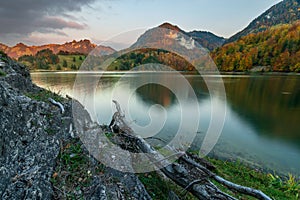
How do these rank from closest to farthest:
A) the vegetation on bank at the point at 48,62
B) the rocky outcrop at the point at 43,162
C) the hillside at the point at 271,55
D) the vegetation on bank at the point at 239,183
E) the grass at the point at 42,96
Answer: the rocky outcrop at the point at 43,162 → the vegetation on bank at the point at 239,183 → the grass at the point at 42,96 → the hillside at the point at 271,55 → the vegetation on bank at the point at 48,62

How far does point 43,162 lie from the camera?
2979 mm

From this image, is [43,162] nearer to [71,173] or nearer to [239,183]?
[71,173]

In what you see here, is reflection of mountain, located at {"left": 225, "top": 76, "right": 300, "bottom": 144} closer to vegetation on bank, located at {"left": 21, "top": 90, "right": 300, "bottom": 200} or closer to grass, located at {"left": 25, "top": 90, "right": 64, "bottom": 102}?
vegetation on bank, located at {"left": 21, "top": 90, "right": 300, "bottom": 200}

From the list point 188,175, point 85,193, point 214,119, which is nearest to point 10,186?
point 85,193

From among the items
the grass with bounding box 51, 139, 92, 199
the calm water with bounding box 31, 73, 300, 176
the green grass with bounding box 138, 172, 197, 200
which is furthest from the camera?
the calm water with bounding box 31, 73, 300, 176

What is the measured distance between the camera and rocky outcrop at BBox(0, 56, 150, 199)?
8.45 feet

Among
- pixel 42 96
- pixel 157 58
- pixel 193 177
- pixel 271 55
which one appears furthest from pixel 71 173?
pixel 271 55

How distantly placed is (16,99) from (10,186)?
161cm

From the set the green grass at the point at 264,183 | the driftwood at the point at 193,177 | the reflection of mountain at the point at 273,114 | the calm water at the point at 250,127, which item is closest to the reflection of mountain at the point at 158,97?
the calm water at the point at 250,127

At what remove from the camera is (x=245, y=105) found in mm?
21656

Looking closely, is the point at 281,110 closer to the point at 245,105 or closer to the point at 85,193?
the point at 245,105

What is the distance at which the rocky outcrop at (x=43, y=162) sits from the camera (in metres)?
2.58

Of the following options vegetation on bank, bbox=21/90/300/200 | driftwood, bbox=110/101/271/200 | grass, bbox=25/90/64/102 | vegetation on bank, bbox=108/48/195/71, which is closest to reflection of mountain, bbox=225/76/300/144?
vegetation on bank, bbox=21/90/300/200

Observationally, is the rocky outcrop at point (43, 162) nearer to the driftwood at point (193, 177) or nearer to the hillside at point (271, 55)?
the driftwood at point (193, 177)
